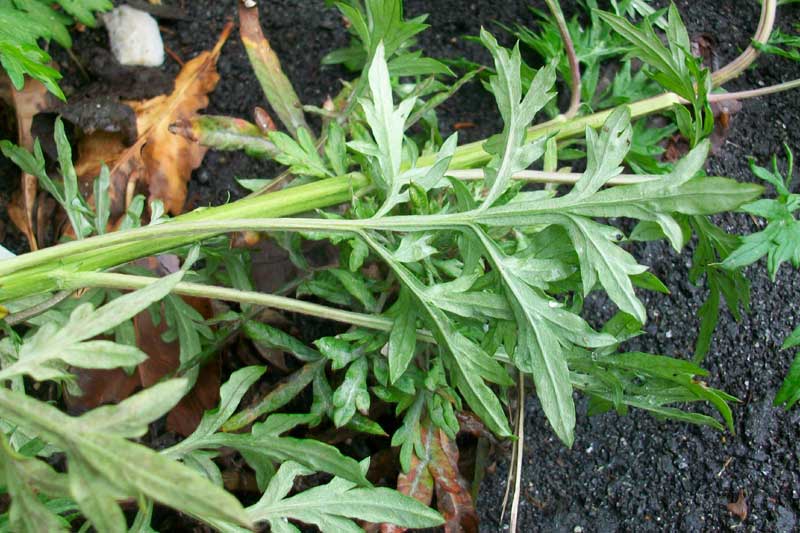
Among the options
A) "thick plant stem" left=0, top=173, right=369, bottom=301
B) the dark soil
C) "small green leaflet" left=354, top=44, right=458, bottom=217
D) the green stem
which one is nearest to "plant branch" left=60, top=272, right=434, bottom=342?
"thick plant stem" left=0, top=173, right=369, bottom=301

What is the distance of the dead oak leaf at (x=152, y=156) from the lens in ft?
5.24

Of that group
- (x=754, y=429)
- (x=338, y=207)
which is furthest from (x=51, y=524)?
(x=754, y=429)

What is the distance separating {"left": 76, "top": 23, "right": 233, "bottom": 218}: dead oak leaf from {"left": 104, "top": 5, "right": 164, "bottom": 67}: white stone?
11 cm

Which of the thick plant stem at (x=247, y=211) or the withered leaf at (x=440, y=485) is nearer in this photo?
the thick plant stem at (x=247, y=211)

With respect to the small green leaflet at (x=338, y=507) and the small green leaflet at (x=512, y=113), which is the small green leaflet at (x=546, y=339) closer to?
→ the small green leaflet at (x=512, y=113)

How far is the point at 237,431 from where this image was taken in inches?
54.9

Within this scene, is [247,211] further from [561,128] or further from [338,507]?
[561,128]

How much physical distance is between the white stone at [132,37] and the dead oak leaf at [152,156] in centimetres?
11

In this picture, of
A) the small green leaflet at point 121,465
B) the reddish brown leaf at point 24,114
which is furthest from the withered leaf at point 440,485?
the reddish brown leaf at point 24,114

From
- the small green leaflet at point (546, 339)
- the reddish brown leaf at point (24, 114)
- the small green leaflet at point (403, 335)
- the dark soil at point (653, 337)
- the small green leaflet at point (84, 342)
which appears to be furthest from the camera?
the reddish brown leaf at point (24, 114)

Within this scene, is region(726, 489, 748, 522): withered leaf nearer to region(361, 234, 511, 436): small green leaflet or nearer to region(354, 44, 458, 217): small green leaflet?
region(361, 234, 511, 436): small green leaflet

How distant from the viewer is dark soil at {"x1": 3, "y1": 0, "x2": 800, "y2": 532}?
142 centimetres

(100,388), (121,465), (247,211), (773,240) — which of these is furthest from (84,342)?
(773,240)

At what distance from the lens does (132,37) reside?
171cm
